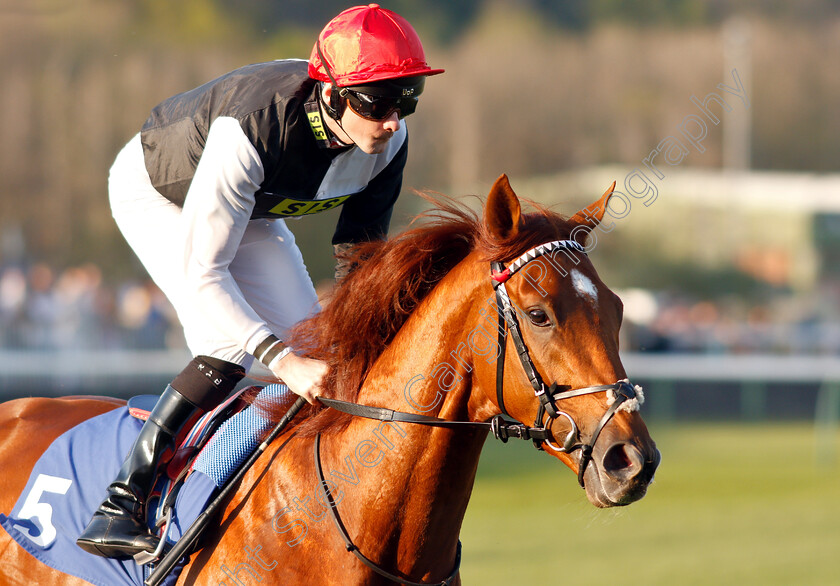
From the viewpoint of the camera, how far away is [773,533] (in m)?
7.48

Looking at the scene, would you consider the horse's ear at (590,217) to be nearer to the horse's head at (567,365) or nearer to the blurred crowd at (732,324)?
the horse's head at (567,365)

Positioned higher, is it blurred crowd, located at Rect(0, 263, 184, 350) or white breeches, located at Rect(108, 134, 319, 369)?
white breeches, located at Rect(108, 134, 319, 369)

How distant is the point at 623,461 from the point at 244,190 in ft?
4.14

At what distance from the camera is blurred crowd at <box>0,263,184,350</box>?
13.0 m

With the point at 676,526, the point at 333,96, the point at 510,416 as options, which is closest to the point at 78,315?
the point at 676,526

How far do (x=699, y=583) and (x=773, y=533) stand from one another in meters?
1.85

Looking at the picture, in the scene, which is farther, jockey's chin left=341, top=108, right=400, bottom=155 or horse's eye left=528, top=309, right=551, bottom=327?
jockey's chin left=341, top=108, right=400, bottom=155

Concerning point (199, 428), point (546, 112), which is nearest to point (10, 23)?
point (546, 112)

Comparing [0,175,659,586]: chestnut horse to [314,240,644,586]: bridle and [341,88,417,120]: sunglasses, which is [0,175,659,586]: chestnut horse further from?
[341,88,417,120]: sunglasses

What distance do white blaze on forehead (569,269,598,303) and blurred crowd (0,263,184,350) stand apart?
38.7 ft

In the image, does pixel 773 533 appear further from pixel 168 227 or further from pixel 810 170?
pixel 810 170

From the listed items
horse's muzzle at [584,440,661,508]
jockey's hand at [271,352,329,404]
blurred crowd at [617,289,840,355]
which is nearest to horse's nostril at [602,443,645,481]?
horse's muzzle at [584,440,661,508]

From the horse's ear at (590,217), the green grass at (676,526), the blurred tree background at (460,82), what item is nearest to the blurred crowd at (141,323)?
the blurred tree background at (460,82)

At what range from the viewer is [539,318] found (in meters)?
2.27
